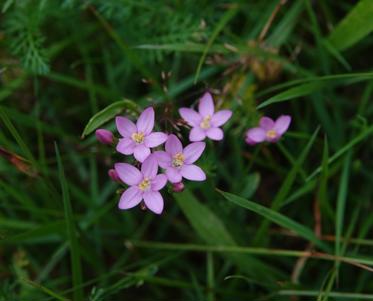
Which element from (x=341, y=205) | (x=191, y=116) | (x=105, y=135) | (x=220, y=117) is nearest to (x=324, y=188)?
(x=341, y=205)

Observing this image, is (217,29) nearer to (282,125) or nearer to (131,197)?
(282,125)

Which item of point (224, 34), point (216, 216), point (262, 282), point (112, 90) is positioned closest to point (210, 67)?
point (224, 34)

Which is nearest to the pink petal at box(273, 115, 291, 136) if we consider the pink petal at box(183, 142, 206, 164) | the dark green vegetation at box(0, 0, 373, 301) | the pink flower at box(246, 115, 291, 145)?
the pink flower at box(246, 115, 291, 145)

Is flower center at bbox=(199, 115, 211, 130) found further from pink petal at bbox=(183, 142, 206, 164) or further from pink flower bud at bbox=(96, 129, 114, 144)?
pink flower bud at bbox=(96, 129, 114, 144)

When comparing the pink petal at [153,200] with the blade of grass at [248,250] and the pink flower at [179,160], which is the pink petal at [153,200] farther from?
the blade of grass at [248,250]

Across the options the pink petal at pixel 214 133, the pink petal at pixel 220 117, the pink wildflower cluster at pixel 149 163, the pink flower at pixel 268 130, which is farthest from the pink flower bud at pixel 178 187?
the pink flower at pixel 268 130
